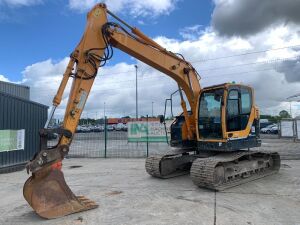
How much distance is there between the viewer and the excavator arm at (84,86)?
690 cm

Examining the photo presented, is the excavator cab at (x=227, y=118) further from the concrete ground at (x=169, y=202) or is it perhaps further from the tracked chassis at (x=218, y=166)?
the concrete ground at (x=169, y=202)

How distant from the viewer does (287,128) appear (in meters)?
28.7

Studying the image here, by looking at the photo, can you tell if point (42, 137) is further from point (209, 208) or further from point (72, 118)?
point (209, 208)

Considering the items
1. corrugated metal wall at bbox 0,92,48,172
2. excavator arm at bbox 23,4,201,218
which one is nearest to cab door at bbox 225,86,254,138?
excavator arm at bbox 23,4,201,218

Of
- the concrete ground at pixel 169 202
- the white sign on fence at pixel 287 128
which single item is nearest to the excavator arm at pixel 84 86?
the concrete ground at pixel 169 202

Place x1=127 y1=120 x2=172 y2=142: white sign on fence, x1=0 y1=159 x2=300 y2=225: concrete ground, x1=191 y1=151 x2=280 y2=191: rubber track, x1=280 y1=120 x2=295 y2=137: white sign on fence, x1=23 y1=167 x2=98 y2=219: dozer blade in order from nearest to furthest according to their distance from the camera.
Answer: x1=0 y1=159 x2=300 y2=225: concrete ground, x1=23 y1=167 x2=98 y2=219: dozer blade, x1=191 y1=151 x2=280 y2=191: rubber track, x1=127 y1=120 x2=172 y2=142: white sign on fence, x1=280 y1=120 x2=295 y2=137: white sign on fence

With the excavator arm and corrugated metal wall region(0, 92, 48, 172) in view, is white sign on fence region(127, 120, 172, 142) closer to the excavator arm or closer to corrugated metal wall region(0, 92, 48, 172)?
corrugated metal wall region(0, 92, 48, 172)

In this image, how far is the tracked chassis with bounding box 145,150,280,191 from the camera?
9.09 m

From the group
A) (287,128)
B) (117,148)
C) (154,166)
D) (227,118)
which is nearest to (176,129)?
(154,166)

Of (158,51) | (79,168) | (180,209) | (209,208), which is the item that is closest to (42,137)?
(180,209)

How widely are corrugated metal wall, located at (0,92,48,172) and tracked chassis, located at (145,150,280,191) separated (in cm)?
615

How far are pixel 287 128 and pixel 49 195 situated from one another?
83.1 feet

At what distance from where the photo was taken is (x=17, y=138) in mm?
14469

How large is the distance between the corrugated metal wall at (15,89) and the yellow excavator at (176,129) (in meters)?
16.0
